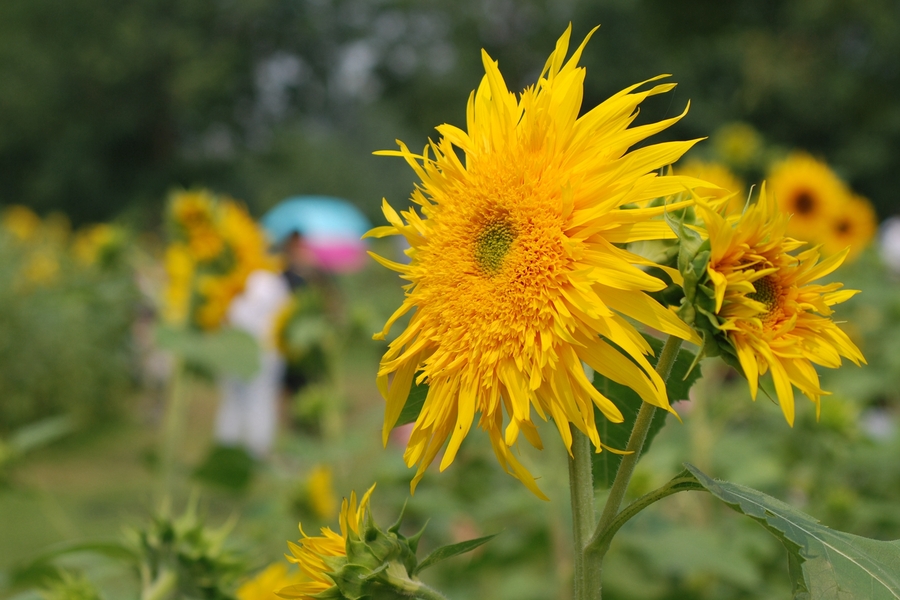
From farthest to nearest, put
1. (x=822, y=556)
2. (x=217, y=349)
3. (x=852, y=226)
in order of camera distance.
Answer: (x=852, y=226), (x=217, y=349), (x=822, y=556)

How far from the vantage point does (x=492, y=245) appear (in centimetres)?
81

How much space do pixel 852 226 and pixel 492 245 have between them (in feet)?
12.1

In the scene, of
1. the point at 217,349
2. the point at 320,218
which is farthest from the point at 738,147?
the point at 320,218

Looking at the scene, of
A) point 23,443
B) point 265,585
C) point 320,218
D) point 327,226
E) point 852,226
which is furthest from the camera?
point 320,218

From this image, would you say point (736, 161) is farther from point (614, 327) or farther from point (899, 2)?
point (899, 2)

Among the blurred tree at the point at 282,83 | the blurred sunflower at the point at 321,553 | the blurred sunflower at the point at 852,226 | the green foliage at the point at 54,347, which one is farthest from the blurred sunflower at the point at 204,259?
the blurred tree at the point at 282,83

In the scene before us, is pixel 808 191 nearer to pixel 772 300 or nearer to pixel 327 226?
pixel 772 300

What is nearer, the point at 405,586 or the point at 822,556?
the point at 822,556

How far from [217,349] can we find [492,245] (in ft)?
6.11

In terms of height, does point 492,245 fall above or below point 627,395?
above

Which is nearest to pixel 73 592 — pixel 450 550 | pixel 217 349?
pixel 450 550

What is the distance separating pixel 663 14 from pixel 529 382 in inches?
533

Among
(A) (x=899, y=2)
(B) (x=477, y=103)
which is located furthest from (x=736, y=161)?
(A) (x=899, y=2)

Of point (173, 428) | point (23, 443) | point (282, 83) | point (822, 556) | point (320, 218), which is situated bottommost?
point (822, 556)
